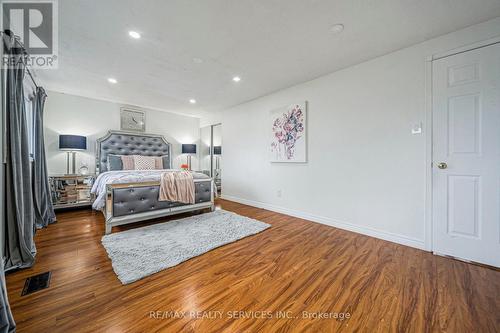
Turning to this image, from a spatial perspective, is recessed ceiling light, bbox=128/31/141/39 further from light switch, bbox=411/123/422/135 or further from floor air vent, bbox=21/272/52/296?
light switch, bbox=411/123/422/135

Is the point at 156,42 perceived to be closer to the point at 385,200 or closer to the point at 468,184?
the point at 385,200

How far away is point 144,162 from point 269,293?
3991mm

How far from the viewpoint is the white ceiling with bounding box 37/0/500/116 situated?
170 cm

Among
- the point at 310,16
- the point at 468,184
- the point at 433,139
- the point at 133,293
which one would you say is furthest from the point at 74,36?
the point at 468,184

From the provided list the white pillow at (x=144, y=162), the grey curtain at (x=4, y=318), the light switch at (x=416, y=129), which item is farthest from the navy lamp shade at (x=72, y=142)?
the light switch at (x=416, y=129)

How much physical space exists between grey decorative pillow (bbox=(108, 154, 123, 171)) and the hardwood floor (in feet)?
6.93

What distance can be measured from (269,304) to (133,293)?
1020mm

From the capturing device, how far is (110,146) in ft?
13.9

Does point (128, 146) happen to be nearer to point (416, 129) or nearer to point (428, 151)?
point (416, 129)

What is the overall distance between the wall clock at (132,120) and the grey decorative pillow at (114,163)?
0.80 metres

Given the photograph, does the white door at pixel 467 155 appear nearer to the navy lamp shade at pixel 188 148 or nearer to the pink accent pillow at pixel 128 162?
the navy lamp shade at pixel 188 148

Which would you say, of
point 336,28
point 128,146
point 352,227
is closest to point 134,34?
point 336,28

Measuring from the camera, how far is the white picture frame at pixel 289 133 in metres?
3.30

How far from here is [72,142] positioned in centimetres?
359
